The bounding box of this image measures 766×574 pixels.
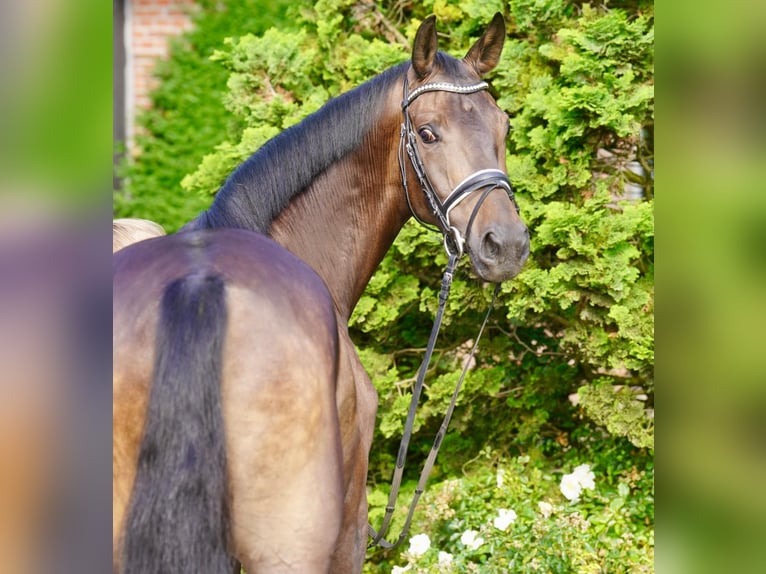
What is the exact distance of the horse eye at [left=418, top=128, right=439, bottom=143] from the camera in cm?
263

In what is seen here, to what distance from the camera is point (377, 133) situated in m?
2.73

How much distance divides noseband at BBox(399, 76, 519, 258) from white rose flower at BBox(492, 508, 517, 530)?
1.81 meters

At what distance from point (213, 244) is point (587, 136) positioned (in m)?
2.89

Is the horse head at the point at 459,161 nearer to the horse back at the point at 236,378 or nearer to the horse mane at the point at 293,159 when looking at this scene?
the horse mane at the point at 293,159

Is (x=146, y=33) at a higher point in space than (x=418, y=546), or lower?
higher

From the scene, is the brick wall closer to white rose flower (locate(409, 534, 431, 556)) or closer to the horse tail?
white rose flower (locate(409, 534, 431, 556))

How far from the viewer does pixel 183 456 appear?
162 centimetres

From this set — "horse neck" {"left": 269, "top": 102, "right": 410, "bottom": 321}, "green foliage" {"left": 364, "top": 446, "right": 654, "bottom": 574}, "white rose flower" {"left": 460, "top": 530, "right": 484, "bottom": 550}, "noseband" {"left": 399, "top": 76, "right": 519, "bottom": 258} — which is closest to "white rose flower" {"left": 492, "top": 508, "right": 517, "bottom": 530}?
"green foliage" {"left": 364, "top": 446, "right": 654, "bottom": 574}

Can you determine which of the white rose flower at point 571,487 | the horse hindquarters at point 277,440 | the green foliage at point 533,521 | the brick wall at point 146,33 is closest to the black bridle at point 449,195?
the horse hindquarters at point 277,440

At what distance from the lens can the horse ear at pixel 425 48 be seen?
8.63 feet

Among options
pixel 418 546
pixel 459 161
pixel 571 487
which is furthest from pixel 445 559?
pixel 459 161

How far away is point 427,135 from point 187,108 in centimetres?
562

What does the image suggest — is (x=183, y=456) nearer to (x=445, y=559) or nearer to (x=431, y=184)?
(x=431, y=184)

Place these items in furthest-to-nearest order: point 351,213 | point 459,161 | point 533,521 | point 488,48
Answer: point 533,521 → point 488,48 → point 351,213 → point 459,161
